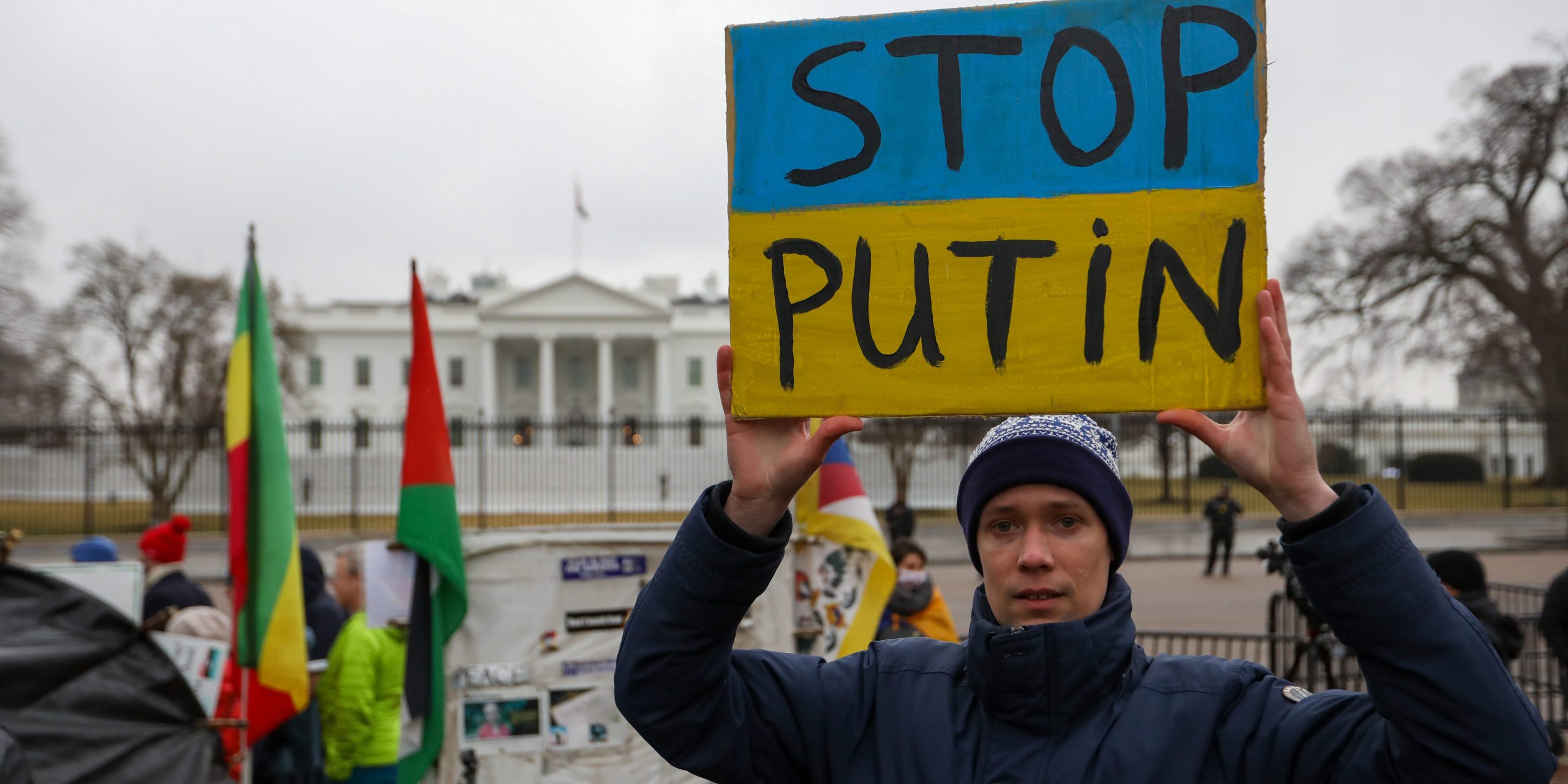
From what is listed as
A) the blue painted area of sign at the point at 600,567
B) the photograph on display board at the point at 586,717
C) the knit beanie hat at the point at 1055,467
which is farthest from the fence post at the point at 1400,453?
the knit beanie hat at the point at 1055,467

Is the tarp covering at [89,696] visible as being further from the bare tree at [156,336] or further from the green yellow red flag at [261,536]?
the bare tree at [156,336]

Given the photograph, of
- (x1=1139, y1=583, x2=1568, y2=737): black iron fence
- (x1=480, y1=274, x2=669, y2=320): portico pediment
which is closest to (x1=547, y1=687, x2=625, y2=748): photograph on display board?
(x1=1139, y1=583, x2=1568, y2=737): black iron fence

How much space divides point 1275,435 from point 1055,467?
34 cm

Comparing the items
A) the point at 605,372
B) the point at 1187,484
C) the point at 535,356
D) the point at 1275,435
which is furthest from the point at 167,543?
the point at 535,356

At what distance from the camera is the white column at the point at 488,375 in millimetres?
60531

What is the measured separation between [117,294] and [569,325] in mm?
32828

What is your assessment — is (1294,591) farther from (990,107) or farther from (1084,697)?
(990,107)

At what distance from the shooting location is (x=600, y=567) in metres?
4.14

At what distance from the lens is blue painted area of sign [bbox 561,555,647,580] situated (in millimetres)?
4121

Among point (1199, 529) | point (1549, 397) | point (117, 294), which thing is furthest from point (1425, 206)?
point (117, 294)

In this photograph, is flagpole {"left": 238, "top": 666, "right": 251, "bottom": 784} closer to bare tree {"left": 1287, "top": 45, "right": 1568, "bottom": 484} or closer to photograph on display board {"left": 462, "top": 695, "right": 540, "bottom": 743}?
photograph on display board {"left": 462, "top": 695, "right": 540, "bottom": 743}

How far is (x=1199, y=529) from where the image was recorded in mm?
23406

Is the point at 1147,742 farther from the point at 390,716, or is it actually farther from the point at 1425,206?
the point at 1425,206

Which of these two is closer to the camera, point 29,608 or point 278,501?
point 29,608
